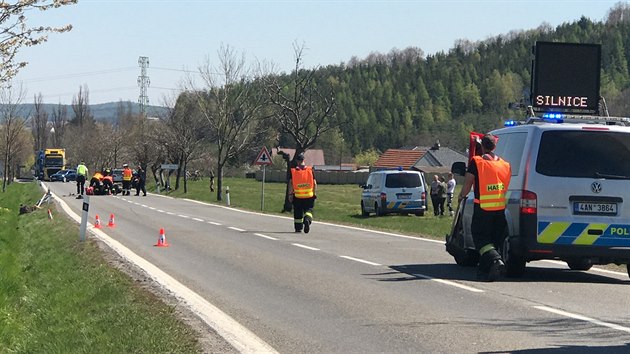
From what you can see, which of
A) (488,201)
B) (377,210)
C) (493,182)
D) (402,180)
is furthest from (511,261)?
(377,210)

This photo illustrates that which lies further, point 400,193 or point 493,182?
point 400,193

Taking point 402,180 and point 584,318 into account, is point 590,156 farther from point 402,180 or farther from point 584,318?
point 402,180

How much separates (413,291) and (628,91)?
146403mm

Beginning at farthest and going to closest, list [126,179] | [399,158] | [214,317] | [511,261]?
[399,158]
[126,179]
[511,261]
[214,317]

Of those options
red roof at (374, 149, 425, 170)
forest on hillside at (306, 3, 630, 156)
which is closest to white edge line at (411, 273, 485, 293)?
red roof at (374, 149, 425, 170)

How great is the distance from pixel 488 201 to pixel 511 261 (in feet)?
3.01

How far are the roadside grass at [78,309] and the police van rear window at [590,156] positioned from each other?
5.14 meters

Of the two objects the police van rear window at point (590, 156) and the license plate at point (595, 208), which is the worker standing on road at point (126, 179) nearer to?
the police van rear window at point (590, 156)

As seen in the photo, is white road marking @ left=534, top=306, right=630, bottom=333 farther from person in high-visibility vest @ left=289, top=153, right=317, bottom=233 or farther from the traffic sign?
the traffic sign

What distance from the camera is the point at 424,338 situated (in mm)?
7844

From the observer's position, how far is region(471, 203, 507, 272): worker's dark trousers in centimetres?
1196

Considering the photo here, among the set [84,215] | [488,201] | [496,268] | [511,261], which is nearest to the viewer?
[496,268]

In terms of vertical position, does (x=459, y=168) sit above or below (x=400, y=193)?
above

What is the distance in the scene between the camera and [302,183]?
2184cm
